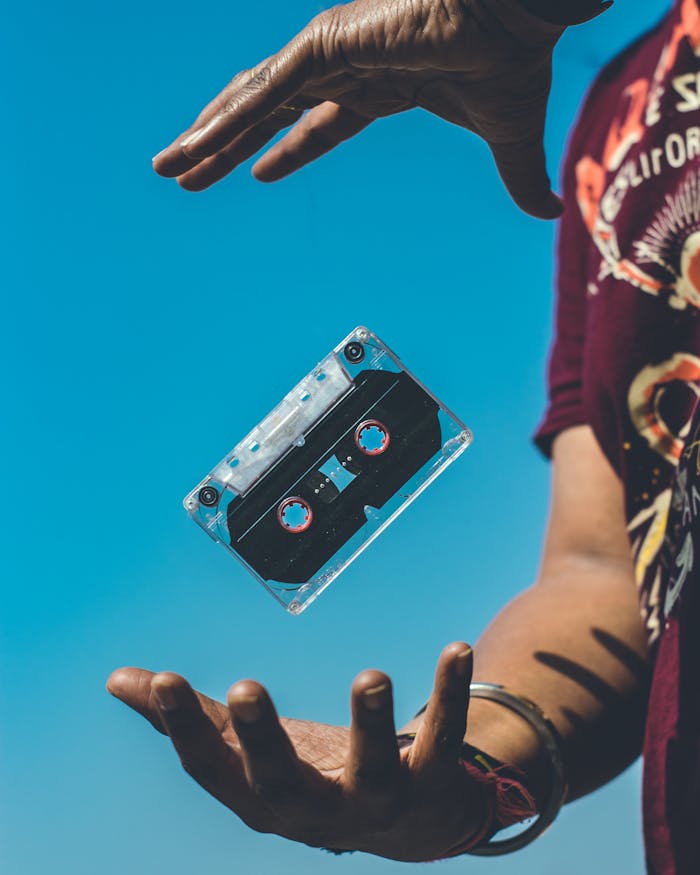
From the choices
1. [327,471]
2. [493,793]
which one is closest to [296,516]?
[327,471]

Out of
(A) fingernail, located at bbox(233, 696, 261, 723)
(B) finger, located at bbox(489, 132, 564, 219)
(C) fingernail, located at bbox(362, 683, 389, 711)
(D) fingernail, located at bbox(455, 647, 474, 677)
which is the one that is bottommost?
(D) fingernail, located at bbox(455, 647, 474, 677)

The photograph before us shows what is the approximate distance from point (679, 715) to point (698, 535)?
194mm

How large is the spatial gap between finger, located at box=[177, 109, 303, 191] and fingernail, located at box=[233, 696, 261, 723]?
1.98 ft

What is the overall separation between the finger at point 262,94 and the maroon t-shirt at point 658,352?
1.69ft

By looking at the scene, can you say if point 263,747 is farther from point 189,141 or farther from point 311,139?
point 311,139

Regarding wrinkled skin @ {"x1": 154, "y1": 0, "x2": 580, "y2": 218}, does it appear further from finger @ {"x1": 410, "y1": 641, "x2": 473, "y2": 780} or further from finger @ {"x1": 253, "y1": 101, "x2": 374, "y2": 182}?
finger @ {"x1": 410, "y1": 641, "x2": 473, "y2": 780}

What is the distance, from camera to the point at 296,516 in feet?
3.94

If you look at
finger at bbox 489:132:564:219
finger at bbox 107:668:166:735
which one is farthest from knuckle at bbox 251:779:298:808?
finger at bbox 489:132:564:219

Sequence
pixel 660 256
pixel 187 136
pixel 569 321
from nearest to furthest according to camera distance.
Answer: pixel 187 136
pixel 660 256
pixel 569 321

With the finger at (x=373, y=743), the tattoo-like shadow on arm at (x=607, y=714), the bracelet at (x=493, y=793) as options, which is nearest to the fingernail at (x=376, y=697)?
the finger at (x=373, y=743)

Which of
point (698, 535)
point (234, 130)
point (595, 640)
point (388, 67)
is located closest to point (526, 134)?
point (388, 67)

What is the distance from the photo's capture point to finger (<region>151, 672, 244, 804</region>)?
2.78 feet

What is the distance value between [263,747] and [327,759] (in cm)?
13

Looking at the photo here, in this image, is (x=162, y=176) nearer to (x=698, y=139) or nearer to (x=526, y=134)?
(x=526, y=134)
